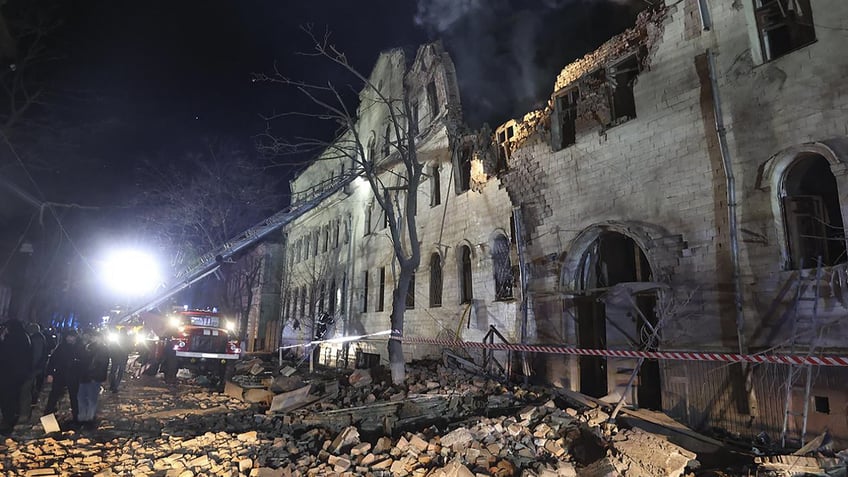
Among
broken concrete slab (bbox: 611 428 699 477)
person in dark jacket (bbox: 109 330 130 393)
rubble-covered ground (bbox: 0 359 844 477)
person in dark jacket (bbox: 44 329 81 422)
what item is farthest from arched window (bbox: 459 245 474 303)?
person in dark jacket (bbox: 109 330 130 393)

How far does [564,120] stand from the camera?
1155 centimetres

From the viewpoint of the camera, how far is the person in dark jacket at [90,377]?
27.7 feet

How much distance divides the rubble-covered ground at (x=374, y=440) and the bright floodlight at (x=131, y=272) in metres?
24.2

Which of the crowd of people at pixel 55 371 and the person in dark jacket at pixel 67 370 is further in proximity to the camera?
the person in dark jacket at pixel 67 370

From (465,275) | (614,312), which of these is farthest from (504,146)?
(614,312)

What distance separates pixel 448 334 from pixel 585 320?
492 centimetres

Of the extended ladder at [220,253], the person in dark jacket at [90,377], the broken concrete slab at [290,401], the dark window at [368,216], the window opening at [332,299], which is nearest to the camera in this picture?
the person in dark jacket at [90,377]

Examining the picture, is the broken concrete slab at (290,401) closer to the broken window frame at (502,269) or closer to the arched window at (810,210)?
the broken window frame at (502,269)

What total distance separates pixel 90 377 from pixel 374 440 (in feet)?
18.7

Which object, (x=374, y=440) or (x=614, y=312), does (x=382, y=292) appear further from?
(x=374, y=440)

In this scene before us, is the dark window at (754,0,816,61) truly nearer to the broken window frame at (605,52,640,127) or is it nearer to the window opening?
the broken window frame at (605,52,640,127)

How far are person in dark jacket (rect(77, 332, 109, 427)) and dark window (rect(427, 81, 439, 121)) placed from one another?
1266cm

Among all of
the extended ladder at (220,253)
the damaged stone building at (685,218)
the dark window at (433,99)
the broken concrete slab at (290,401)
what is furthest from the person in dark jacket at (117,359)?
the dark window at (433,99)

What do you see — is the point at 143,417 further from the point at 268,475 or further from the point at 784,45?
the point at 784,45
